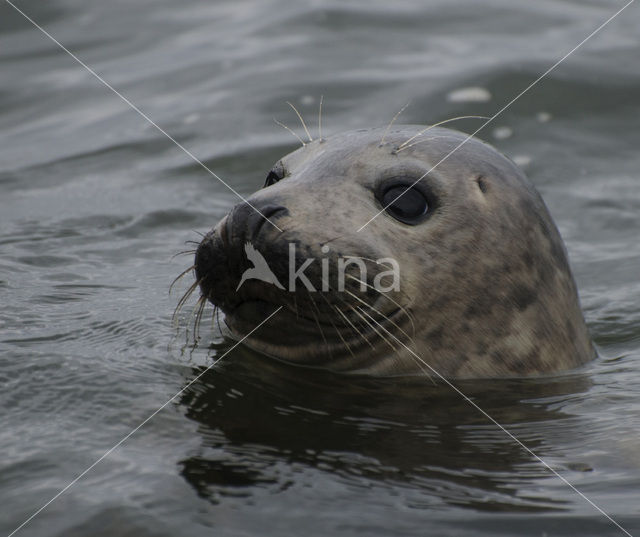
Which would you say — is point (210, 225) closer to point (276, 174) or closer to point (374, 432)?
point (276, 174)

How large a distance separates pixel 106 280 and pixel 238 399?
185 cm

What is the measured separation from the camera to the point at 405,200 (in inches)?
162

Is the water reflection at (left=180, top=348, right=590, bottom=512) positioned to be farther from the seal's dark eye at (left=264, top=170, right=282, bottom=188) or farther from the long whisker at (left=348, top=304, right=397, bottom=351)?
the seal's dark eye at (left=264, top=170, right=282, bottom=188)

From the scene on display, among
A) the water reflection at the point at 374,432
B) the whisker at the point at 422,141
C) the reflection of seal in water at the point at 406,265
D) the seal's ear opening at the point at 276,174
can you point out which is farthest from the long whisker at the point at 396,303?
the seal's ear opening at the point at 276,174

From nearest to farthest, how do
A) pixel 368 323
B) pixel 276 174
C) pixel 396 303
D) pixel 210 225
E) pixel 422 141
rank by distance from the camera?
pixel 368 323
pixel 396 303
pixel 422 141
pixel 276 174
pixel 210 225

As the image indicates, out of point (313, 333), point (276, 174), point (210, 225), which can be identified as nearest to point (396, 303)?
point (313, 333)

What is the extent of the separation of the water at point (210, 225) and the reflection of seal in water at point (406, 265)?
15 cm

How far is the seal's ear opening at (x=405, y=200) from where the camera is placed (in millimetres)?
4102

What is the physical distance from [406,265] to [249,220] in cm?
60

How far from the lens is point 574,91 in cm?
877

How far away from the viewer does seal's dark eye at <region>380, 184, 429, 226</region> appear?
4098 mm

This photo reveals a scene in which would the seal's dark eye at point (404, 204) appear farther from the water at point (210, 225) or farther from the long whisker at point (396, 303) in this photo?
the water at point (210, 225)

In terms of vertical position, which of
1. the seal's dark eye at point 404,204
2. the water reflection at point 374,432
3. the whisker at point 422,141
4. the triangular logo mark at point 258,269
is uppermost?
the whisker at point 422,141

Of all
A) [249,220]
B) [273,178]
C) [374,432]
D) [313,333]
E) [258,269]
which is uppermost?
[273,178]
